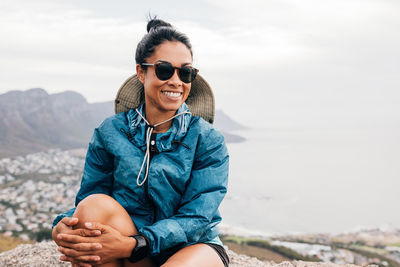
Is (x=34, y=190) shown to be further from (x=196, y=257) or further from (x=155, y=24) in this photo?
(x=196, y=257)

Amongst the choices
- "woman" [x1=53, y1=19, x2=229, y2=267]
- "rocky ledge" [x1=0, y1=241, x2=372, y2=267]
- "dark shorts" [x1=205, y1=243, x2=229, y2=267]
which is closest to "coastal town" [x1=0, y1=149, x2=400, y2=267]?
"rocky ledge" [x1=0, y1=241, x2=372, y2=267]

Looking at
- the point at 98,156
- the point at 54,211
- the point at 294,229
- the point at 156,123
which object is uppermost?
the point at 156,123

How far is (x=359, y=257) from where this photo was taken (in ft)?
93.1

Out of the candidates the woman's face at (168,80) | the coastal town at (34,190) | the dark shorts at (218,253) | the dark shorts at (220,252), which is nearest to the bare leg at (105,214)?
the dark shorts at (218,253)

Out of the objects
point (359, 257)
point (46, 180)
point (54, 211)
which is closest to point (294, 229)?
point (359, 257)

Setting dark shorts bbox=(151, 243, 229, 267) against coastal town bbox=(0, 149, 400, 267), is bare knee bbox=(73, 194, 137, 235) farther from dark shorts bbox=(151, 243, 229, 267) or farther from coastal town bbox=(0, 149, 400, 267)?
coastal town bbox=(0, 149, 400, 267)

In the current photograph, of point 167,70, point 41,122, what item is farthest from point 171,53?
point 41,122

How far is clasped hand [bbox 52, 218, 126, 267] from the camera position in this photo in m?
2.53

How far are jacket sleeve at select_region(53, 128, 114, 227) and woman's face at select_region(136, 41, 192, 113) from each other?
58 centimetres

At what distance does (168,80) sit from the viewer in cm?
294

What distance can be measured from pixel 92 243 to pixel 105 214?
0.67 feet

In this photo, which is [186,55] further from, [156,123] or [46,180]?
[46,180]

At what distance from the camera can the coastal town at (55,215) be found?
25359mm

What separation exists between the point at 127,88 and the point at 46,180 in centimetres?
5315
